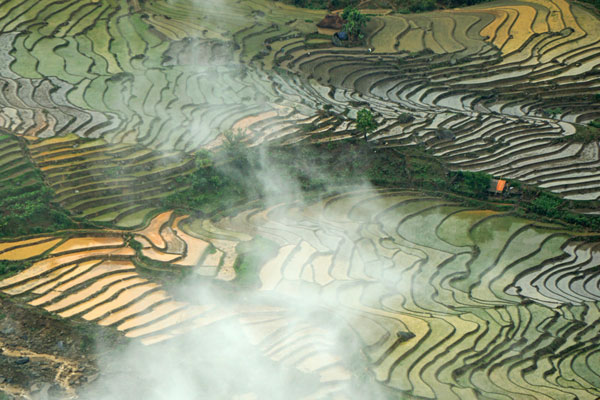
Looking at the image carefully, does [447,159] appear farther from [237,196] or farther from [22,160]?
[22,160]

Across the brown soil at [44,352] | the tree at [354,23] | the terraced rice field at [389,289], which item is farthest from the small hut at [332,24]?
the brown soil at [44,352]

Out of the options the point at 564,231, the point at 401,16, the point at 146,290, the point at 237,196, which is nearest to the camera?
the point at 146,290

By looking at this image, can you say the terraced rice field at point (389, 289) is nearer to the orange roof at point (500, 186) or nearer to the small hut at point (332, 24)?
the orange roof at point (500, 186)

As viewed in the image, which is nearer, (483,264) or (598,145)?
(483,264)

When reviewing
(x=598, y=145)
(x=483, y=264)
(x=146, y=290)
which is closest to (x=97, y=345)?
(x=146, y=290)

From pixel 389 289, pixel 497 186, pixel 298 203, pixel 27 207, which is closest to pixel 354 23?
pixel 298 203

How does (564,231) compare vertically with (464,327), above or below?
above
